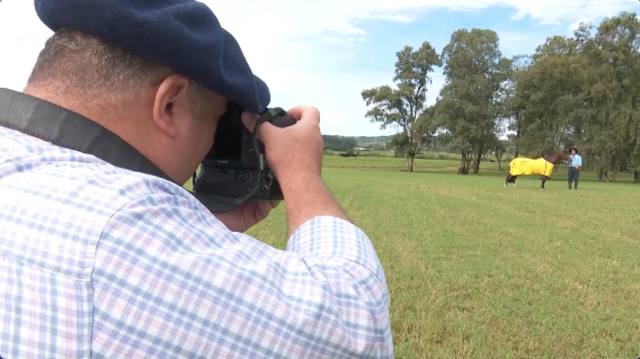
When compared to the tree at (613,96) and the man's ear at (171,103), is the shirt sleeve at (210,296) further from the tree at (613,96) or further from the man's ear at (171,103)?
the tree at (613,96)

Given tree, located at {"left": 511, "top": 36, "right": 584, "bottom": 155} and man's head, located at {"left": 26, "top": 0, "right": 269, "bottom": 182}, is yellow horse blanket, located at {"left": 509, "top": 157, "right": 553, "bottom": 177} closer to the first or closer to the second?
tree, located at {"left": 511, "top": 36, "right": 584, "bottom": 155}

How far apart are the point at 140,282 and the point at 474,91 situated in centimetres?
5797

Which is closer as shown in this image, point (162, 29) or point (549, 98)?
point (162, 29)

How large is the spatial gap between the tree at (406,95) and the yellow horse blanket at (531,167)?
115ft

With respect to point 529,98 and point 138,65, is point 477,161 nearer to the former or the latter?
point 529,98

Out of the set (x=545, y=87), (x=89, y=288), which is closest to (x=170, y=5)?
(x=89, y=288)

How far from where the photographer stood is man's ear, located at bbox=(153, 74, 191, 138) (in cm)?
109

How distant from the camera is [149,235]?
91 cm

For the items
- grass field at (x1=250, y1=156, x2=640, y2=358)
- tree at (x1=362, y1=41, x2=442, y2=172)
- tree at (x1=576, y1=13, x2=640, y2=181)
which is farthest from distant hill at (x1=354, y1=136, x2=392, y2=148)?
grass field at (x1=250, y1=156, x2=640, y2=358)

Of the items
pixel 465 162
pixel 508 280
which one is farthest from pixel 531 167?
pixel 465 162

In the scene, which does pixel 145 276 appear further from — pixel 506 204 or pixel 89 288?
pixel 506 204

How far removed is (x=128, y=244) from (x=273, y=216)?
11.8m

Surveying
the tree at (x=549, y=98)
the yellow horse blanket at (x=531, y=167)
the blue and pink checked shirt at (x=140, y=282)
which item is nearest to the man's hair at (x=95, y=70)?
the blue and pink checked shirt at (x=140, y=282)

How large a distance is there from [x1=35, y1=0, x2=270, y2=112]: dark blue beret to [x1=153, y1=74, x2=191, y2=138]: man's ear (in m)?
0.03
